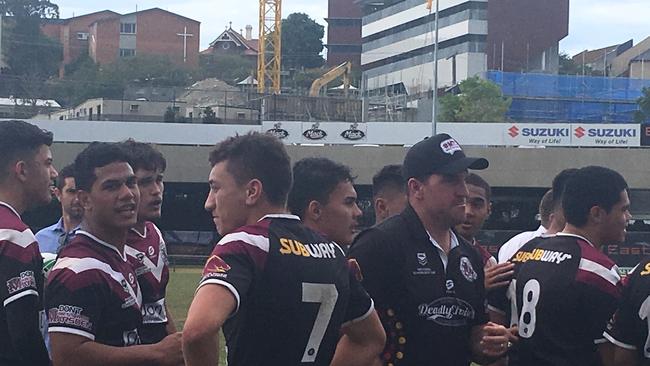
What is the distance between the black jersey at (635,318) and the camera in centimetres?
565

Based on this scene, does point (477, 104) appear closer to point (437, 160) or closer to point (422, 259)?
point (437, 160)

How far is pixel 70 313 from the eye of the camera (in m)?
4.96

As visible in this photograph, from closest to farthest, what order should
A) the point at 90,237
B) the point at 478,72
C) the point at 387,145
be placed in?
1. the point at 90,237
2. the point at 387,145
3. the point at 478,72

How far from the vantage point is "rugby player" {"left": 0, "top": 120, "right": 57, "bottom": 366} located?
209 inches

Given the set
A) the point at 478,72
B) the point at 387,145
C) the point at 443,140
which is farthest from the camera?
the point at 478,72

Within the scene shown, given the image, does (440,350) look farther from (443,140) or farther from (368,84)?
(368,84)

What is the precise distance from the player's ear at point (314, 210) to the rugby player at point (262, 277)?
3.35 feet

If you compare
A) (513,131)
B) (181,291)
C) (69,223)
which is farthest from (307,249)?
(513,131)

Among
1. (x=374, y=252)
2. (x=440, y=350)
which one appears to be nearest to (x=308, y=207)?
(x=374, y=252)

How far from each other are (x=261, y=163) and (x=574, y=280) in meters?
1.99

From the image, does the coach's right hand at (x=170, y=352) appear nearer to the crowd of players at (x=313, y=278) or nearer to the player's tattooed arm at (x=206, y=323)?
the crowd of players at (x=313, y=278)

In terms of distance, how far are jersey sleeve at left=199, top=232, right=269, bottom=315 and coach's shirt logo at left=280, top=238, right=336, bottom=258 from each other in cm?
9

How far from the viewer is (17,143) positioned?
19.3ft

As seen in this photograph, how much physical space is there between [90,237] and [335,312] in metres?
1.40
